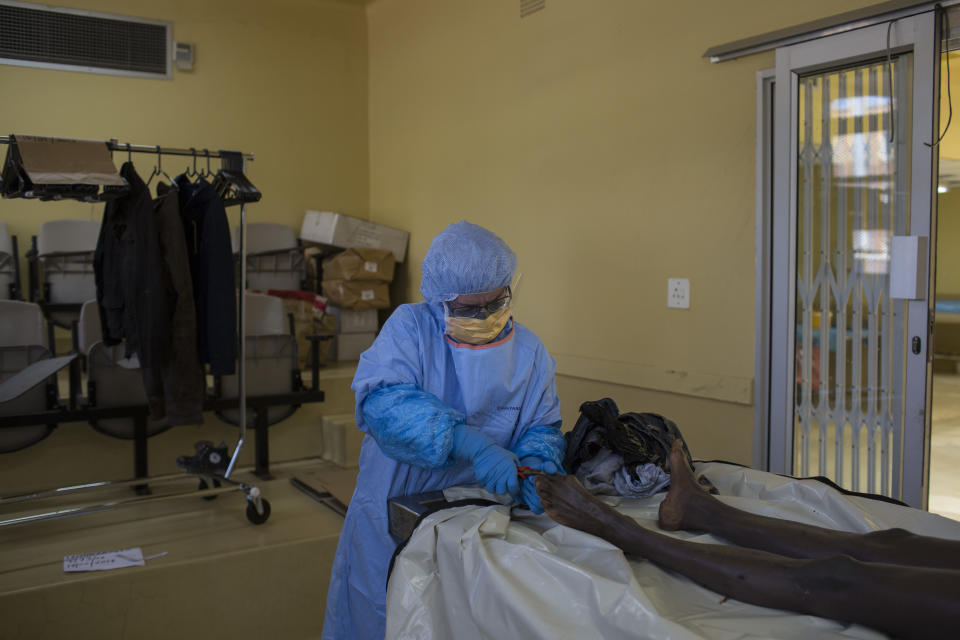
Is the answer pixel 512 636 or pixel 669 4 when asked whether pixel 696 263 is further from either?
pixel 512 636

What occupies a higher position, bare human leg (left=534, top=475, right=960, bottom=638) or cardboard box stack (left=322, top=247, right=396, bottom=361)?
cardboard box stack (left=322, top=247, right=396, bottom=361)

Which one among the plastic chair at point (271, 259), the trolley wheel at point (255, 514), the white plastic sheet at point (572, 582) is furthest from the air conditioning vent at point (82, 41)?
the white plastic sheet at point (572, 582)

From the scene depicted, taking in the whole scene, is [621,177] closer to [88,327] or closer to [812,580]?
[812,580]

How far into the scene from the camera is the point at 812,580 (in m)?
1.15

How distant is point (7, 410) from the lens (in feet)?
10.3

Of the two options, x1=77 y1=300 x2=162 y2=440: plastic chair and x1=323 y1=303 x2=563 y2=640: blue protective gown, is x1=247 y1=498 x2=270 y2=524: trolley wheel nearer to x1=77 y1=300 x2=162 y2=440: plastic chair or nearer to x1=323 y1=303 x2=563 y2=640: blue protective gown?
x1=77 y1=300 x2=162 y2=440: plastic chair

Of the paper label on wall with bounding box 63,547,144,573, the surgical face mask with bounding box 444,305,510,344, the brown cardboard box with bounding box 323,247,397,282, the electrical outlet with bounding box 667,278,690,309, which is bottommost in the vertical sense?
the paper label on wall with bounding box 63,547,144,573

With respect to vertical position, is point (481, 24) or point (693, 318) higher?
point (481, 24)

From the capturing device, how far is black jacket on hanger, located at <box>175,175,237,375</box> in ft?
10.3

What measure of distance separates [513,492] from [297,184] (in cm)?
445

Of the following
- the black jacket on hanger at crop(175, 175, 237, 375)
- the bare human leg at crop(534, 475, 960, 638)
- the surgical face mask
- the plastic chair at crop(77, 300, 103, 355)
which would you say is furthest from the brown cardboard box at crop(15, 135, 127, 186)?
the bare human leg at crop(534, 475, 960, 638)

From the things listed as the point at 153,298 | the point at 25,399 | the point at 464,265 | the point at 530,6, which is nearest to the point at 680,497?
the point at 464,265

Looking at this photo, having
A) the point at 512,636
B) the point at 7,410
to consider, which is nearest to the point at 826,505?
the point at 512,636

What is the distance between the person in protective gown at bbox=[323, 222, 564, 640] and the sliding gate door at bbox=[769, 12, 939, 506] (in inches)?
51.8
